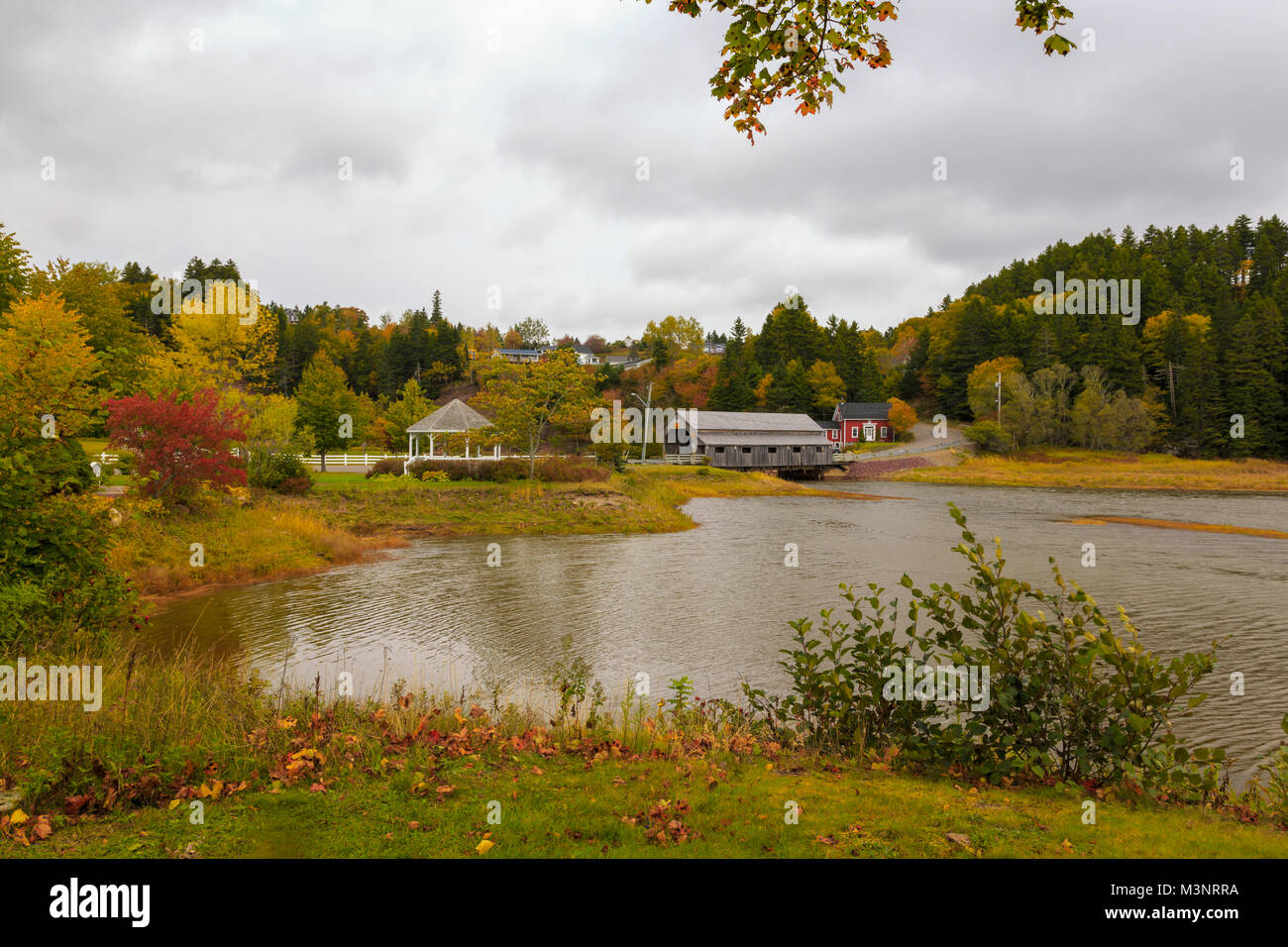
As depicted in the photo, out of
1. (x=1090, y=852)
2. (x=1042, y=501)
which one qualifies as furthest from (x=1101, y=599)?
(x=1042, y=501)

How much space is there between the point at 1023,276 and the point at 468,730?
445 ft

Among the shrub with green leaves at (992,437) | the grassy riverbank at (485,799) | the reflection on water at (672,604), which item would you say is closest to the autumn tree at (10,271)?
the reflection on water at (672,604)

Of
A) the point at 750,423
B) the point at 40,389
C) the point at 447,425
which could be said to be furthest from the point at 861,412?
the point at 40,389

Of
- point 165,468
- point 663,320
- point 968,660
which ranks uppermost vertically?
point 663,320

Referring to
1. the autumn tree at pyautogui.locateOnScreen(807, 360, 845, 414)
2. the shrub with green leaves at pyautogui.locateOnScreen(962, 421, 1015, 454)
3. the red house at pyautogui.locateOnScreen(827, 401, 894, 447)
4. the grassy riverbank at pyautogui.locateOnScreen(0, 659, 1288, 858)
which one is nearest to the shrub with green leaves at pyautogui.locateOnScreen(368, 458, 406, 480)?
the grassy riverbank at pyautogui.locateOnScreen(0, 659, 1288, 858)

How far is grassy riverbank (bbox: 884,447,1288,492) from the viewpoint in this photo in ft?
193

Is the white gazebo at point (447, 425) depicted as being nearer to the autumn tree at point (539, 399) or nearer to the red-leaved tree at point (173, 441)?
the autumn tree at point (539, 399)

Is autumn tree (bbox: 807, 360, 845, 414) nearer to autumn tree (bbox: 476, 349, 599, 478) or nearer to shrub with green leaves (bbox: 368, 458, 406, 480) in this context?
autumn tree (bbox: 476, 349, 599, 478)

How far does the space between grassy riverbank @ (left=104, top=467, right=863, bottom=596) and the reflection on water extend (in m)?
1.47

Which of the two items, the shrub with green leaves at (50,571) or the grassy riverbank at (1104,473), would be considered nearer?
the shrub with green leaves at (50,571)

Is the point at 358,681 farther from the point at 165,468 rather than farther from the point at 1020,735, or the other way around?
the point at 165,468

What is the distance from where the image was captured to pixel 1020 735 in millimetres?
6250

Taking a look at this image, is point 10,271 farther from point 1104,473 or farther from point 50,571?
point 1104,473

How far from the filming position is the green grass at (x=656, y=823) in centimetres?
446
